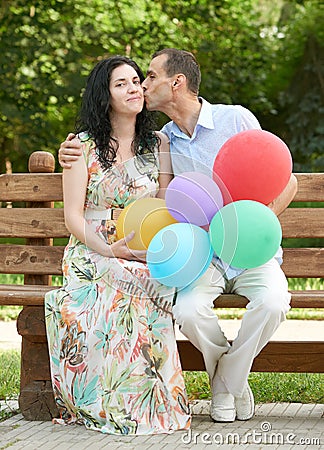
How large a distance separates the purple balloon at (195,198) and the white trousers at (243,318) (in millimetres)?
A: 276

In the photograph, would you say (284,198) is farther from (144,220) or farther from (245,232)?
(144,220)

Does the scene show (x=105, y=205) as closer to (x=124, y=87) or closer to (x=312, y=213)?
(x=124, y=87)

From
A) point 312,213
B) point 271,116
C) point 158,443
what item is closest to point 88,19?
point 271,116

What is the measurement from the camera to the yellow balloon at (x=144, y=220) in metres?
3.65

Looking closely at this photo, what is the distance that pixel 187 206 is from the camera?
3568mm

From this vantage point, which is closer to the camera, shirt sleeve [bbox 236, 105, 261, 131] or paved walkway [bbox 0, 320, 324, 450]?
paved walkway [bbox 0, 320, 324, 450]

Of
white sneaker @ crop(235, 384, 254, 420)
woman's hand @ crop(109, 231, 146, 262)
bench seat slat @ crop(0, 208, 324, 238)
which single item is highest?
bench seat slat @ crop(0, 208, 324, 238)

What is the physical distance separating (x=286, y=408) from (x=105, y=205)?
49.1 inches

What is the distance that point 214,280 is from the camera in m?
3.75

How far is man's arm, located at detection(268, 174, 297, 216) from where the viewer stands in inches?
153

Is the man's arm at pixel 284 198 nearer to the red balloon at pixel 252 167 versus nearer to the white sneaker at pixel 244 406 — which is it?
the red balloon at pixel 252 167

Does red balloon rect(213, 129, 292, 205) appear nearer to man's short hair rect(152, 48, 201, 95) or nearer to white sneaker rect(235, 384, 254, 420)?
man's short hair rect(152, 48, 201, 95)

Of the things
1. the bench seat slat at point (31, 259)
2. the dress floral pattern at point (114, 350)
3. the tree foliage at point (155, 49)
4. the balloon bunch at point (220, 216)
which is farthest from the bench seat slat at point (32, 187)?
the tree foliage at point (155, 49)

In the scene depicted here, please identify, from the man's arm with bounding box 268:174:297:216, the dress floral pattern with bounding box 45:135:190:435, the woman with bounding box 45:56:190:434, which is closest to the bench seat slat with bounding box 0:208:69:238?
the woman with bounding box 45:56:190:434
